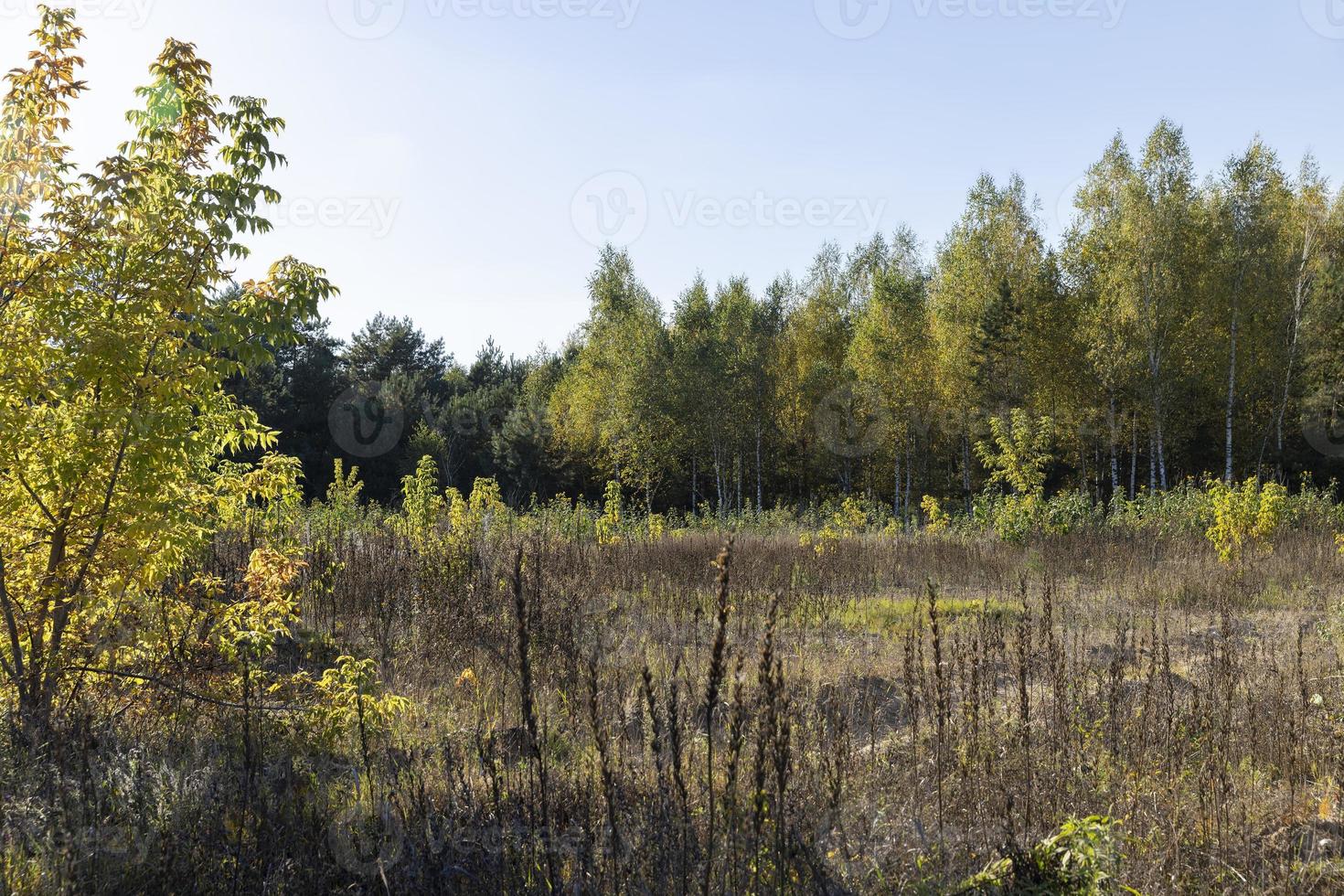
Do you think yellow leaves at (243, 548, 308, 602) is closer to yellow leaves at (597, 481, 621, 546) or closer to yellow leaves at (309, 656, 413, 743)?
yellow leaves at (309, 656, 413, 743)

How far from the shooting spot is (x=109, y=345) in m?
3.46

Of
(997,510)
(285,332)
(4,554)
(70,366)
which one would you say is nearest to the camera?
(70,366)

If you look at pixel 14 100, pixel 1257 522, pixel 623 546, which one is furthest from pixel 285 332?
pixel 1257 522

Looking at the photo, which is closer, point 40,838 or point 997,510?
point 40,838

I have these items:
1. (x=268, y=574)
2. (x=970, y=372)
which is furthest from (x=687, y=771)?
(x=970, y=372)

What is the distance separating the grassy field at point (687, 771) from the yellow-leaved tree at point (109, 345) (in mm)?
678

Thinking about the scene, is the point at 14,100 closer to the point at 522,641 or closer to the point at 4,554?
the point at 4,554

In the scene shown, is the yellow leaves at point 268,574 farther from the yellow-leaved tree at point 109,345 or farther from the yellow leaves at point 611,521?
the yellow leaves at point 611,521

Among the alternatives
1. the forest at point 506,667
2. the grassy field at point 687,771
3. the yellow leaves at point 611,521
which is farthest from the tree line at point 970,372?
the grassy field at point 687,771

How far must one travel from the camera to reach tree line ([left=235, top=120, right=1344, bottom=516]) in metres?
23.3

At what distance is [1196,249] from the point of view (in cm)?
2342

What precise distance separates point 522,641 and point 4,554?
11.5 ft

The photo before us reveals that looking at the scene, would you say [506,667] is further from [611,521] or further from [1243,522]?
[1243,522]

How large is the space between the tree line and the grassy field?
15.8 m
